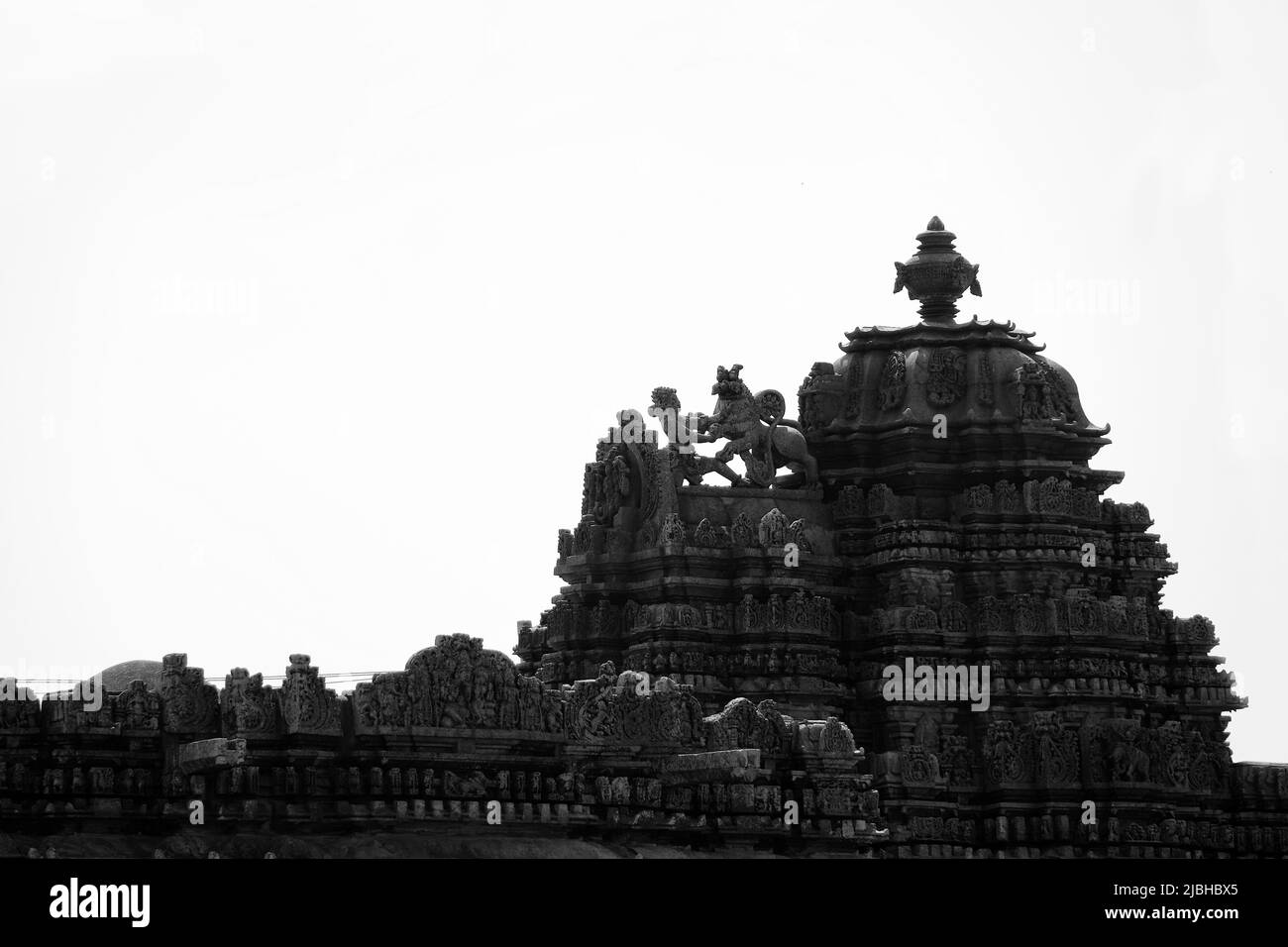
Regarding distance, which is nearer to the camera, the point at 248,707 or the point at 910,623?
the point at 248,707

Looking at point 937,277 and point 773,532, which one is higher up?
point 937,277

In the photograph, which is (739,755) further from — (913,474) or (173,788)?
(913,474)

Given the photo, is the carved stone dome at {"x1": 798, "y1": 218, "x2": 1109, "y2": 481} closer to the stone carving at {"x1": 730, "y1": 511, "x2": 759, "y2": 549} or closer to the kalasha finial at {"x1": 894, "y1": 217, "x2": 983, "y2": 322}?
the kalasha finial at {"x1": 894, "y1": 217, "x2": 983, "y2": 322}

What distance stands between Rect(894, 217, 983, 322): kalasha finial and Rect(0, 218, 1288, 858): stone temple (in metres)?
0.07

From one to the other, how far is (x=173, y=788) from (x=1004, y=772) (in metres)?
25.8

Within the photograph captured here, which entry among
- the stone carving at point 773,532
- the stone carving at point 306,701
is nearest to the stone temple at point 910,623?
the stone carving at point 773,532

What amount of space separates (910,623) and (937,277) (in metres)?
9.87

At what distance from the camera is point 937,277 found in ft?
337

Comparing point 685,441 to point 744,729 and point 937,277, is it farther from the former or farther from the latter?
point 744,729

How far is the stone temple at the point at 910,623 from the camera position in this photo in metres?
86.4

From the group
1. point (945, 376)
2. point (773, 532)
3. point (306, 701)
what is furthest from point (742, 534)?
point (306, 701)

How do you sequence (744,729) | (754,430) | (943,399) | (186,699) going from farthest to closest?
(943,399)
(754,430)
(744,729)
(186,699)

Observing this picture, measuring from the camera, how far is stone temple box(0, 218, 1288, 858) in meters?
86.4
